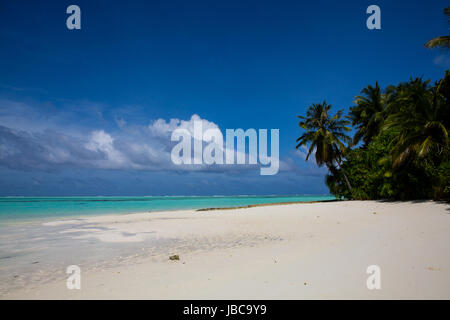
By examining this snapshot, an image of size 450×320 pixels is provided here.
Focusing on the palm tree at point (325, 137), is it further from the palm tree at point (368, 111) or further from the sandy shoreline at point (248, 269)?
the sandy shoreline at point (248, 269)

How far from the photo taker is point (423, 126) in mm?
13258

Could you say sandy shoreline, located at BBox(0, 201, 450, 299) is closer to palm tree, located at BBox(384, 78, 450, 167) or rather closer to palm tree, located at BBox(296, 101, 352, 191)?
palm tree, located at BBox(384, 78, 450, 167)

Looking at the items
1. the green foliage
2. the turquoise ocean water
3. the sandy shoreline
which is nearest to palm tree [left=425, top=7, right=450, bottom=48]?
the green foliage

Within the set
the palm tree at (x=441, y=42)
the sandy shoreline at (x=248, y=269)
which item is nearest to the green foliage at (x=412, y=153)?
the palm tree at (x=441, y=42)

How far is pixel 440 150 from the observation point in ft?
41.8

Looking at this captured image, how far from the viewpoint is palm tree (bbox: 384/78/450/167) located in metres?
12.7

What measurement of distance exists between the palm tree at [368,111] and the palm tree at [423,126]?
14768 millimetres

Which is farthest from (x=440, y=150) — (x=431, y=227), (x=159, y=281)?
(x=159, y=281)

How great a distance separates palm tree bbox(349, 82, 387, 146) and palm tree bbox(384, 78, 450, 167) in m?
14.8

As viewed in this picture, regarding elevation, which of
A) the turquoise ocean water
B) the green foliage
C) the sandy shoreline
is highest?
the green foliage

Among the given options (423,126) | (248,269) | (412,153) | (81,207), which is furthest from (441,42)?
(81,207)

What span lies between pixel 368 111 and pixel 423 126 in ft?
60.2

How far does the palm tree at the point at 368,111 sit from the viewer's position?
2837cm
